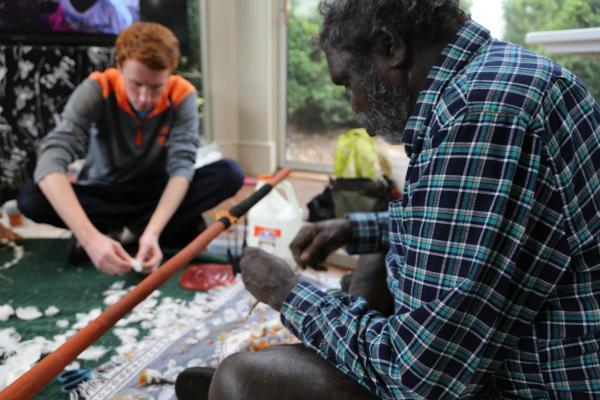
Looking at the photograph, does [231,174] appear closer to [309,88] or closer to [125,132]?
[125,132]

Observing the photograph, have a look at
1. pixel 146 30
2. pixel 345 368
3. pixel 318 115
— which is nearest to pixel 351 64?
pixel 345 368

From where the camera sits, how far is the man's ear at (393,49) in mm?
713

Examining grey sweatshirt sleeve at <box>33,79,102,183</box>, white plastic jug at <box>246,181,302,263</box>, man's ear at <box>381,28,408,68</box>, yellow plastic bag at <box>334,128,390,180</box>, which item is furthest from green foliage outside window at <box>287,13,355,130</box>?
man's ear at <box>381,28,408,68</box>

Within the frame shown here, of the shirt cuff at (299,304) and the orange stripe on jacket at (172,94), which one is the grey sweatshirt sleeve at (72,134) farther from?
the shirt cuff at (299,304)

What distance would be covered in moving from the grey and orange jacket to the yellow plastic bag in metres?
0.74

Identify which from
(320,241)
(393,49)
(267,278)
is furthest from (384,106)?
(320,241)

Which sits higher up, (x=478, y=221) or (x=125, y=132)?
(x=478, y=221)

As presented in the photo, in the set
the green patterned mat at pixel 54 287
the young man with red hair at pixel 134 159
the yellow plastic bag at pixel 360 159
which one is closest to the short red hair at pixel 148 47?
the young man with red hair at pixel 134 159

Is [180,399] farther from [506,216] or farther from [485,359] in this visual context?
[506,216]

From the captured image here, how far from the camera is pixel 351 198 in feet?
7.09

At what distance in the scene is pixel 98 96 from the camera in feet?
6.39

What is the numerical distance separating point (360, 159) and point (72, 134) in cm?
130

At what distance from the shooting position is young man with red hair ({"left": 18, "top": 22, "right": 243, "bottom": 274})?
1.74m

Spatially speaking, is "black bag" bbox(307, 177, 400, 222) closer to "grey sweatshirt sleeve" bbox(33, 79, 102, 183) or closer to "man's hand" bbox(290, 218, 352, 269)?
"man's hand" bbox(290, 218, 352, 269)
